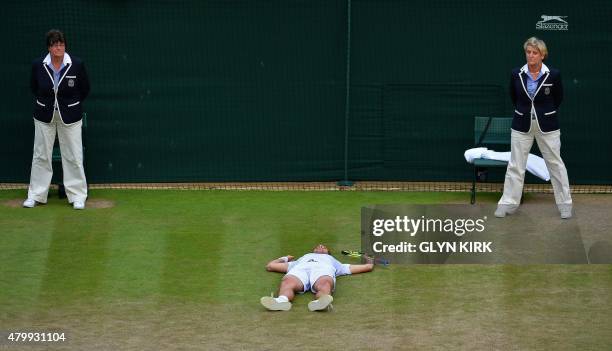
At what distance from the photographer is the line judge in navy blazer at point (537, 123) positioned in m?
12.3

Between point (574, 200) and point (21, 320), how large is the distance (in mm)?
7374

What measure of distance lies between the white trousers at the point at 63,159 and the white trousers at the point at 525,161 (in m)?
4.70

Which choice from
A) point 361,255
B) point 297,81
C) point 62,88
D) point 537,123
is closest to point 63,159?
point 62,88

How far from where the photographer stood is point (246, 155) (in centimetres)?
1469

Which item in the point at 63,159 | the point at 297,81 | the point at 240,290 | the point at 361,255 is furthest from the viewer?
the point at 297,81

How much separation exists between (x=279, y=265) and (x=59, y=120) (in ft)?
12.9

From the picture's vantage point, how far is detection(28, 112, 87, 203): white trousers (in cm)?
1305

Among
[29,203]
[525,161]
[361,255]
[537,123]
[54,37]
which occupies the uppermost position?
[54,37]

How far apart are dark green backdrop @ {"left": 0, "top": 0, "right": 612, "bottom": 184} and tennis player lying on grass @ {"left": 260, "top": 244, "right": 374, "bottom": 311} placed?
4.28 m

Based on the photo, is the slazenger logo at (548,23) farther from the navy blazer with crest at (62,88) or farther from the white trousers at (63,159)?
the white trousers at (63,159)

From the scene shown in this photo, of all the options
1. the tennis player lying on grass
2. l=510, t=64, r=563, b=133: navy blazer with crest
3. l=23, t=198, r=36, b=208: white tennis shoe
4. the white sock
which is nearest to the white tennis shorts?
the tennis player lying on grass

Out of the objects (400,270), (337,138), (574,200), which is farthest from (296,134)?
(400,270)

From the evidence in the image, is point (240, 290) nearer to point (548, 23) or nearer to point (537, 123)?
point (537, 123)

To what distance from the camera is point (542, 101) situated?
1228 centimetres
